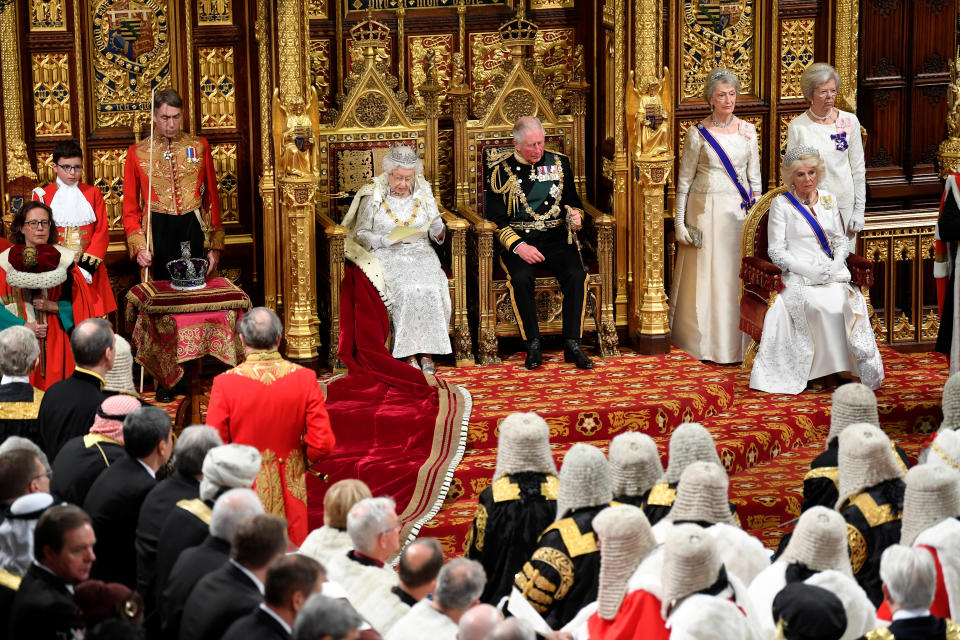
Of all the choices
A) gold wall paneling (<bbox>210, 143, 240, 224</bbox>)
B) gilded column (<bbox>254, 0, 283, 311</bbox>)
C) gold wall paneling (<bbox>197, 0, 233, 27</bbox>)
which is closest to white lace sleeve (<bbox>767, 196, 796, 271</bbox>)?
gilded column (<bbox>254, 0, 283, 311</bbox>)

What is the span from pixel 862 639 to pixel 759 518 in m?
3.65

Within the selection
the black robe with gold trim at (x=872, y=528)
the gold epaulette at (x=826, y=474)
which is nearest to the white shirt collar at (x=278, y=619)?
the black robe with gold trim at (x=872, y=528)

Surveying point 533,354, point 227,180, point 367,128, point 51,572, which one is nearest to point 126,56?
point 227,180

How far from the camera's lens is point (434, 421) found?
9.12 meters

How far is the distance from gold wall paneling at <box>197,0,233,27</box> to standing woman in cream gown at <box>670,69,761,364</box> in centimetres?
303

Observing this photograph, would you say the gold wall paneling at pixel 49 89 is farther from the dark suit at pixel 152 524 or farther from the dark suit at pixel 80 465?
the dark suit at pixel 152 524

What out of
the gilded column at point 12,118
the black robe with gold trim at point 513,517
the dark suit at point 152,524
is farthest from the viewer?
the gilded column at point 12,118

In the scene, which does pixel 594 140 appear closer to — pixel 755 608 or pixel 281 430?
pixel 281 430

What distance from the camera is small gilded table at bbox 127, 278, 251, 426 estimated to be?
29.9 ft

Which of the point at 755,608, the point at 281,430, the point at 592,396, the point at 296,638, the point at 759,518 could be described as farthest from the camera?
the point at 592,396

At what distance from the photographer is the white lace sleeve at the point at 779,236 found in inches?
395

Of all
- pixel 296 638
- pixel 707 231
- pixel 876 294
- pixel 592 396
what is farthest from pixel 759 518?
pixel 296 638

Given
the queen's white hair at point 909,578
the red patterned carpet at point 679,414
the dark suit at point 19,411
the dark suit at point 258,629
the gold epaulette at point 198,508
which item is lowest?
the red patterned carpet at point 679,414

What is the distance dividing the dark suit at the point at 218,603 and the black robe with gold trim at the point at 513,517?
1576 mm
